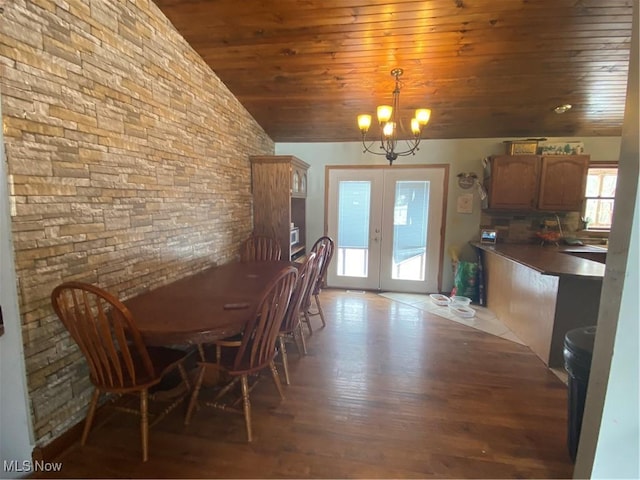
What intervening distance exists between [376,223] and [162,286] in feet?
9.98

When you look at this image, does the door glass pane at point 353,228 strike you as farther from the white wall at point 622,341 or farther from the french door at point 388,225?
the white wall at point 622,341

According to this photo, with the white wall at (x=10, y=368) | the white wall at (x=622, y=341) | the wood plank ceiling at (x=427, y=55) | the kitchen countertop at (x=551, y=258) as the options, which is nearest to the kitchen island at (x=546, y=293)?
the kitchen countertop at (x=551, y=258)

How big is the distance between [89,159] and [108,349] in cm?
103

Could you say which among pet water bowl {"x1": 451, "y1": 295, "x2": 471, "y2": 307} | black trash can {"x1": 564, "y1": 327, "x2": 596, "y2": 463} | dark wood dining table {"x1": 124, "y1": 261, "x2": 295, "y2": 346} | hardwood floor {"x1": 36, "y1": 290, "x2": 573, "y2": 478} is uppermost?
dark wood dining table {"x1": 124, "y1": 261, "x2": 295, "y2": 346}

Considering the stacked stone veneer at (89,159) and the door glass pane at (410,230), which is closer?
the stacked stone veneer at (89,159)

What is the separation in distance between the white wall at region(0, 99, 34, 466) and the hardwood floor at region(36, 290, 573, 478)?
0.21 metres

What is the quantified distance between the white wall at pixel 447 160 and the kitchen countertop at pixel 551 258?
13.3 inches

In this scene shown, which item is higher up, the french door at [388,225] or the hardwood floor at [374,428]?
the french door at [388,225]

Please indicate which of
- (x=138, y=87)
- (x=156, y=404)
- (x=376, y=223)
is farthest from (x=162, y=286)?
(x=376, y=223)

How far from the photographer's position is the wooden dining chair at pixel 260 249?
3.43 meters

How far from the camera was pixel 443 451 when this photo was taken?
1.63m

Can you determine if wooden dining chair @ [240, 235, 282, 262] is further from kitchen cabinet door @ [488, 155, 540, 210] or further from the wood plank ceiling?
kitchen cabinet door @ [488, 155, 540, 210]

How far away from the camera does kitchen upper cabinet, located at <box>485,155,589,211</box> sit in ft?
12.0

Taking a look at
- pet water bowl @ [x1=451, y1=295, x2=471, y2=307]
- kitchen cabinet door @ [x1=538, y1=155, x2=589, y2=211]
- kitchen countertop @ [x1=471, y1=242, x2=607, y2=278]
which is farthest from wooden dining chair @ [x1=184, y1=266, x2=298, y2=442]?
kitchen cabinet door @ [x1=538, y1=155, x2=589, y2=211]
